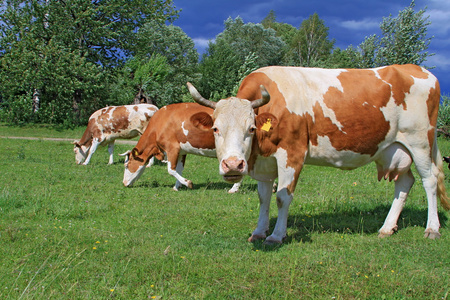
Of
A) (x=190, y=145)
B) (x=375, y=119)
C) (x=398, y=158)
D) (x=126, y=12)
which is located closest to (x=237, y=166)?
(x=375, y=119)

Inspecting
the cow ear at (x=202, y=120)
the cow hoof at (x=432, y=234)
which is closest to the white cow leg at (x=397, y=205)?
the cow hoof at (x=432, y=234)

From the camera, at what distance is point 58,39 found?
3142 centimetres

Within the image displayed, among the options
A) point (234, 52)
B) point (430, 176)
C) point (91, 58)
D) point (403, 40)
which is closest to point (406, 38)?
point (403, 40)

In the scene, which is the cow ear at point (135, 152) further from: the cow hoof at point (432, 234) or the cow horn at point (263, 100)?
the cow hoof at point (432, 234)

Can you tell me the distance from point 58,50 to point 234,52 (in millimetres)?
26973

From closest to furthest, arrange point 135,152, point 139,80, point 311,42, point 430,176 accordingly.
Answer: point 430,176 < point 135,152 < point 139,80 < point 311,42

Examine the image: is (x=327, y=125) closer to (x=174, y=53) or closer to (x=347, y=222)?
(x=347, y=222)

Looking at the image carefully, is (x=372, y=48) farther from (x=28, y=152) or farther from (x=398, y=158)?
(x=398, y=158)

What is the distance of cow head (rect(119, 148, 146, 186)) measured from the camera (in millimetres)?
10352

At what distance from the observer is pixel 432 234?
19.9 ft

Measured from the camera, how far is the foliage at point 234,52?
162 ft

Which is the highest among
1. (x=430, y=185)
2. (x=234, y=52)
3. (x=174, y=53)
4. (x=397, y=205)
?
(x=234, y=52)

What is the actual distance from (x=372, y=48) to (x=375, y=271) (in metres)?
41.6

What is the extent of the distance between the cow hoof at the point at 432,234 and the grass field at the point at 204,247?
10cm
